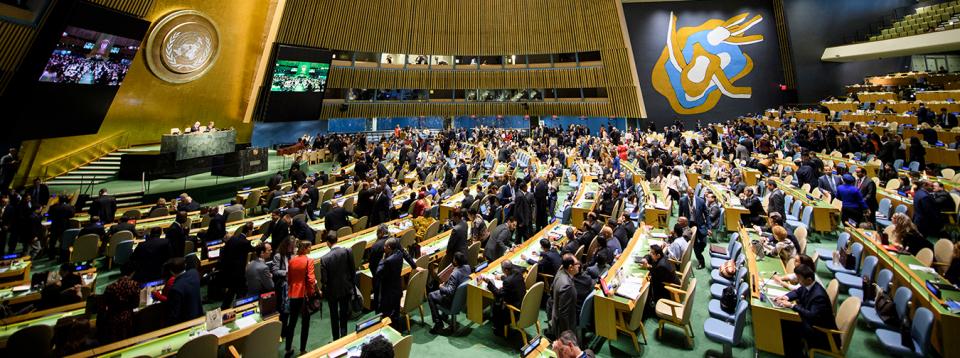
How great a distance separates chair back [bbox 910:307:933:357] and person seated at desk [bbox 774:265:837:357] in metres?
0.70

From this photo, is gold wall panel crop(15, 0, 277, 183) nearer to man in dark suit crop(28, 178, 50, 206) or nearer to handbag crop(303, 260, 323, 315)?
man in dark suit crop(28, 178, 50, 206)

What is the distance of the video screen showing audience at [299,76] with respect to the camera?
1948cm

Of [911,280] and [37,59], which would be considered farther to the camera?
[37,59]

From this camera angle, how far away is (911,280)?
4.83m

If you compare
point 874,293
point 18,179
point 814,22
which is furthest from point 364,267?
point 814,22

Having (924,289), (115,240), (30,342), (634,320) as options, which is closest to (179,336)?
(30,342)

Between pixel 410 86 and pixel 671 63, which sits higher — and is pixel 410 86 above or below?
above

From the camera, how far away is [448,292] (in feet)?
17.7

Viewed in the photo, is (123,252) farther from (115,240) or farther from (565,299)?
(565,299)

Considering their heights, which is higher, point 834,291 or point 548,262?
point 548,262

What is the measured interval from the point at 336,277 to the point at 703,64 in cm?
2534

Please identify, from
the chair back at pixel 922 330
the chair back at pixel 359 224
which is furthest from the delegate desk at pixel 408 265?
the chair back at pixel 922 330

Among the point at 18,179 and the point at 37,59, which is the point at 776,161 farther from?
the point at 18,179

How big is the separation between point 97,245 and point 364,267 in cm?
484
